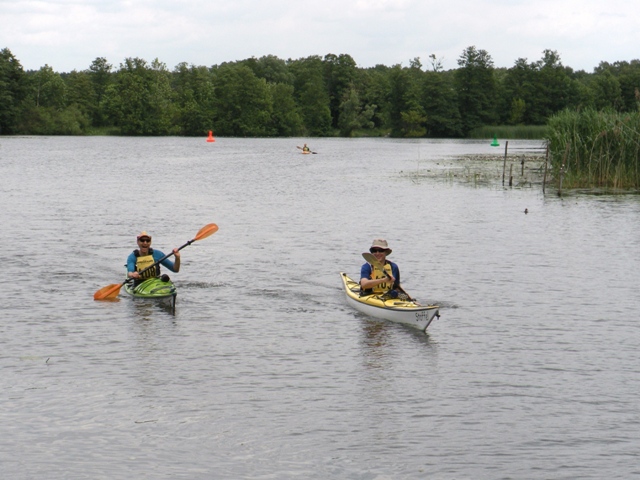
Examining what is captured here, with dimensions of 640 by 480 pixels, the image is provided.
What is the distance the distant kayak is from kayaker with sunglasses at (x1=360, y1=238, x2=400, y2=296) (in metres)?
0.18

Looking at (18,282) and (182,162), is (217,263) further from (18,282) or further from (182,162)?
(182,162)

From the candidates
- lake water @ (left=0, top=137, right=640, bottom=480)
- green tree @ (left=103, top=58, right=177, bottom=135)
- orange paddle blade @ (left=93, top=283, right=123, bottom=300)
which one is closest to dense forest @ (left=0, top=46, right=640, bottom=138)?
green tree @ (left=103, top=58, right=177, bottom=135)

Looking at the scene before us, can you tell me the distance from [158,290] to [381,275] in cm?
447

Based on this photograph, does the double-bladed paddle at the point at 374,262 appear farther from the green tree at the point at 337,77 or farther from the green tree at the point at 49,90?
the green tree at the point at 337,77

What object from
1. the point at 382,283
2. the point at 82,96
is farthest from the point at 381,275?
the point at 82,96

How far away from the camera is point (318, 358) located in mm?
14094

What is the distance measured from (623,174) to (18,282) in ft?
83.7

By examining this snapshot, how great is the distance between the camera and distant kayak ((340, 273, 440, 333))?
15359 millimetres

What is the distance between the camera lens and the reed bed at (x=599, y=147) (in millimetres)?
35656

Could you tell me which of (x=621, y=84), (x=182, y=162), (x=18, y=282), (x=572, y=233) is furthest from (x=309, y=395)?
(x=621, y=84)

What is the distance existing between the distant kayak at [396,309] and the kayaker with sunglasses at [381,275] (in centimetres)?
18

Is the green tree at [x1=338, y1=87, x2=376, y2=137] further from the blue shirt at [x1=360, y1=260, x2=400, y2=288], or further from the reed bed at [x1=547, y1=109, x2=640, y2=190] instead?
the blue shirt at [x1=360, y1=260, x2=400, y2=288]

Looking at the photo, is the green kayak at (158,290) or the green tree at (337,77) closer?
the green kayak at (158,290)

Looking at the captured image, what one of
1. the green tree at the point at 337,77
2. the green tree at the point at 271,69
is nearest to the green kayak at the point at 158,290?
the green tree at the point at 337,77
